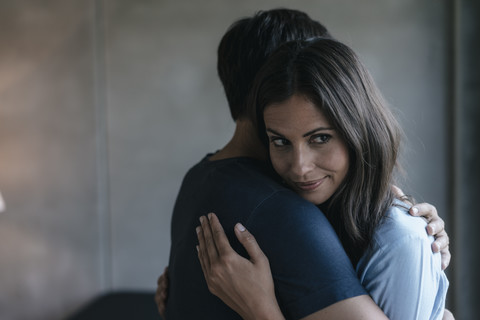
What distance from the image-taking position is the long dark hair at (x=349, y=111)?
1.01 m

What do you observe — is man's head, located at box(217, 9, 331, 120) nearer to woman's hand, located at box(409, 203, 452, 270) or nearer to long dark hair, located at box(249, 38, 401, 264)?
long dark hair, located at box(249, 38, 401, 264)

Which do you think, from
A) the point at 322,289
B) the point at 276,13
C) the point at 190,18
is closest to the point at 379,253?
the point at 322,289

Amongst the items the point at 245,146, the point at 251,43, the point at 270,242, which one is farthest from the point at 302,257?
the point at 251,43

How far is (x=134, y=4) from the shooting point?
318 cm

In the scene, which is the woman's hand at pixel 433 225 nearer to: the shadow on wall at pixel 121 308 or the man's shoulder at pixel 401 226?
the man's shoulder at pixel 401 226

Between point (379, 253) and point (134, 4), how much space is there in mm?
2768

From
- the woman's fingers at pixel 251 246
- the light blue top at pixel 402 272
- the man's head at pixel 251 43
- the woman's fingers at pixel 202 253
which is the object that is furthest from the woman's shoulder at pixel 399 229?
the man's head at pixel 251 43

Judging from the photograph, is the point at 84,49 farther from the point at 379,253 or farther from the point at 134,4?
the point at 379,253

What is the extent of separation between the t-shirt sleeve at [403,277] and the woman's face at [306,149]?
21 cm

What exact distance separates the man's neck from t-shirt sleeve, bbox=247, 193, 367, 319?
30cm

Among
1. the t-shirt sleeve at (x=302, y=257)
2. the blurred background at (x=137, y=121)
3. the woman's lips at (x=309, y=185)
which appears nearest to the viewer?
the t-shirt sleeve at (x=302, y=257)

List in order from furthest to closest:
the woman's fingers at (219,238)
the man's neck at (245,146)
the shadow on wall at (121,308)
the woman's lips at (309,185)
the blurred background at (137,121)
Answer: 1. the blurred background at (137,121)
2. the shadow on wall at (121,308)
3. the man's neck at (245,146)
4. the woman's lips at (309,185)
5. the woman's fingers at (219,238)

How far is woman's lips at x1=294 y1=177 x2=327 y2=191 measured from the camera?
1095mm

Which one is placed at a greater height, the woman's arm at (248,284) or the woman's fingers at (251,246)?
the woman's fingers at (251,246)
